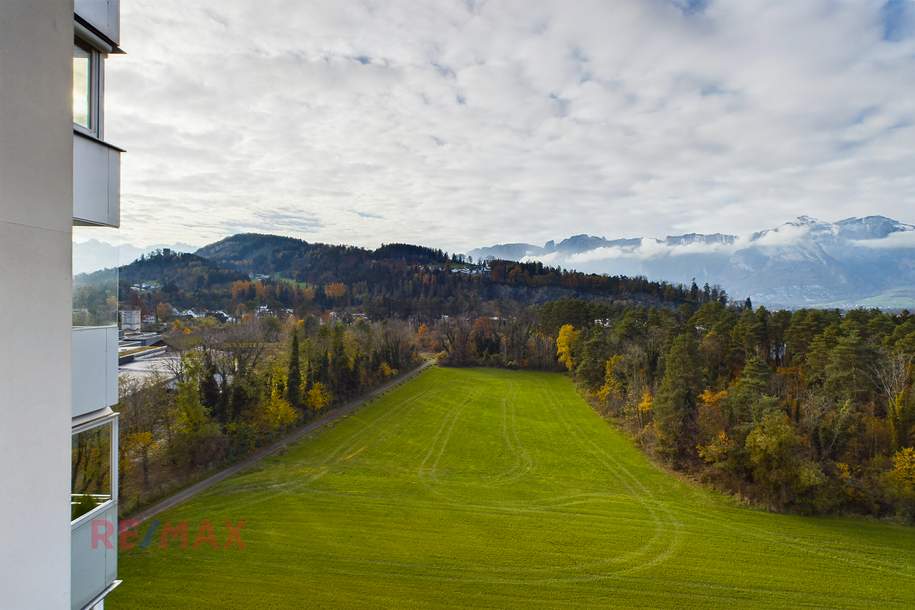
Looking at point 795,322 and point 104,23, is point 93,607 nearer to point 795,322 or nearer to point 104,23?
point 104,23

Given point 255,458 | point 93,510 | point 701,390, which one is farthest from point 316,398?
point 93,510

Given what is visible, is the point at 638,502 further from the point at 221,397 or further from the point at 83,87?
the point at 83,87

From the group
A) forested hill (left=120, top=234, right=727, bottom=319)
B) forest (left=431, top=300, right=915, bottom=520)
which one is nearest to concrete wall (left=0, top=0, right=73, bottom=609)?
forest (left=431, top=300, right=915, bottom=520)

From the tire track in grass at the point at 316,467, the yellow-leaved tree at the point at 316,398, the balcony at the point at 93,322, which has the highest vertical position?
the balcony at the point at 93,322

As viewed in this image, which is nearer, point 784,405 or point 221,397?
point 784,405

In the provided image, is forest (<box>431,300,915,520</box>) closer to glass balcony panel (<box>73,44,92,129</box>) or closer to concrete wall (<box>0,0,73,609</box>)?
concrete wall (<box>0,0,73,609</box>)

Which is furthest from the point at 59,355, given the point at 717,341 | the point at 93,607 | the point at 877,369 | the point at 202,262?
the point at 202,262

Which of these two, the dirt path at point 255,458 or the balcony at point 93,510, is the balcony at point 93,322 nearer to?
the balcony at point 93,510

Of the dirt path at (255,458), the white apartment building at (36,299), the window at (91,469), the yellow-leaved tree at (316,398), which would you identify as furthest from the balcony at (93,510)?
the yellow-leaved tree at (316,398)
